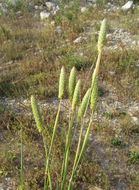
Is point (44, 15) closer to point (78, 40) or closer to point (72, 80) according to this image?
point (78, 40)

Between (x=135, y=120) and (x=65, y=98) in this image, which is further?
(x=65, y=98)

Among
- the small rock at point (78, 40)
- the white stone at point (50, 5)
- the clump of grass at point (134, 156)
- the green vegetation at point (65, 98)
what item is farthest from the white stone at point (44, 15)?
the clump of grass at point (134, 156)

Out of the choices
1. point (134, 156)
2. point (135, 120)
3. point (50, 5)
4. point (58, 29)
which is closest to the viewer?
point (134, 156)

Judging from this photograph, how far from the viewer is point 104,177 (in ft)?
19.1

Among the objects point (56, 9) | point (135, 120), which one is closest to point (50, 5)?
point (56, 9)

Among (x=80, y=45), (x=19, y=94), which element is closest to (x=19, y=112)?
(x=19, y=94)

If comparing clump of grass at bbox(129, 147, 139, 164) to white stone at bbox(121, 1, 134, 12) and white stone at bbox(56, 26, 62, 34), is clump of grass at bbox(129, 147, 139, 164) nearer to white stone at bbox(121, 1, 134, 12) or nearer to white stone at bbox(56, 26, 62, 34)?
white stone at bbox(56, 26, 62, 34)

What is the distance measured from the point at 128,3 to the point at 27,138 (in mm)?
6319

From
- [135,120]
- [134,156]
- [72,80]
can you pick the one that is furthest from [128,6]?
[72,80]

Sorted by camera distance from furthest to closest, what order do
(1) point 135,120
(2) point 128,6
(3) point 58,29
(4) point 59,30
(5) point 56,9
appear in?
(5) point 56,9 < (2) point 128,6 < (3) point 58,29 < (4) point 59,30 < (1) point 135,120

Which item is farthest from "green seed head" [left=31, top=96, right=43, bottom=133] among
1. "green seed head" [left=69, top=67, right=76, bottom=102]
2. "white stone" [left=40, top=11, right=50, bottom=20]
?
"white stone" [left=40, top=11, right=50, bottom=20]

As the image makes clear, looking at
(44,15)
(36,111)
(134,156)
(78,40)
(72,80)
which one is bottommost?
(134,156)

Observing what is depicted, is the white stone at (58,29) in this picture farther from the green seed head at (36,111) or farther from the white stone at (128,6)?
the green seed head at (36,111)

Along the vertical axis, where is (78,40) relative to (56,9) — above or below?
below
